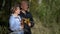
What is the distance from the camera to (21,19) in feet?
10.2

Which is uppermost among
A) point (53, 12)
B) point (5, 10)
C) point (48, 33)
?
point (5, 10)

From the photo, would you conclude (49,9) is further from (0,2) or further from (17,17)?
(0,2)

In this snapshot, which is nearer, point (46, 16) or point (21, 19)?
point (21, 19)

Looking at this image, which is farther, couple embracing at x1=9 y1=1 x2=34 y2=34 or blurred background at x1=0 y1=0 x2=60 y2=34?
blurred background at x1=0 y1=0 x2=60 y2=34

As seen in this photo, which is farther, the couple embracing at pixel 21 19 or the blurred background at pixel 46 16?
the blurred background at pixel 46 16

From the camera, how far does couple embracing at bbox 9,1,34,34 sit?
2.97m

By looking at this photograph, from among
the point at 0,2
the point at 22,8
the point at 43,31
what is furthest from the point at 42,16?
the point at 0,2

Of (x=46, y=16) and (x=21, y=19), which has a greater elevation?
(x=21, y=19)

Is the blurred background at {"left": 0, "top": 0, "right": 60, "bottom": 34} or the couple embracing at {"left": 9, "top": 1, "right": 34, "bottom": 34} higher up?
→ the couple embracing at {"left": 9, "top": 1, "right": 34, "bottom": 34}

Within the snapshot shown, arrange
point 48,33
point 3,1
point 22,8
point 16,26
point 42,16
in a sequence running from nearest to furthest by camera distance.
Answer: point 3,1 → point 16,26 → point 22,8 → point 48,33 → point 42,16

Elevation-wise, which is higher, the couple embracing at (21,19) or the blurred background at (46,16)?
the couple embracing at (21,19)

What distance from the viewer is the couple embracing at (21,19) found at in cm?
297

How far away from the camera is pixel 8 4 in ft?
7.12

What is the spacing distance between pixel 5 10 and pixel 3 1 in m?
0.09
